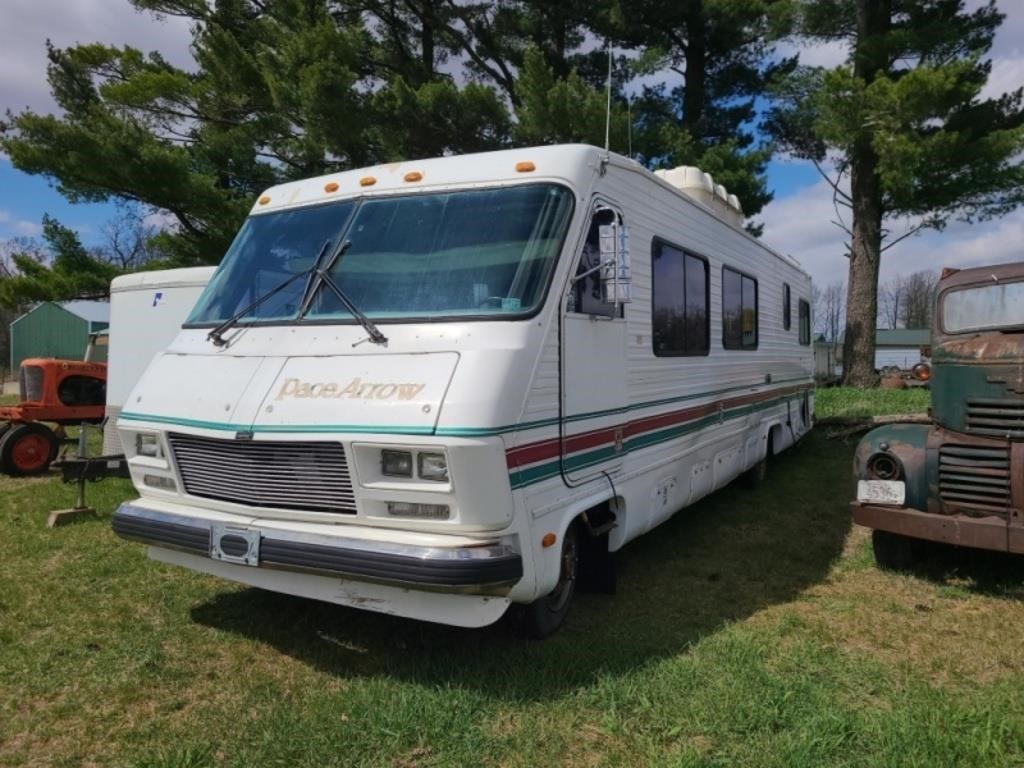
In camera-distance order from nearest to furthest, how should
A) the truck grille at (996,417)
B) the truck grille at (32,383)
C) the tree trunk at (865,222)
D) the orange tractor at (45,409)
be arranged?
the truck grille at (996,417) → the orange tractor at (45,409) → the truck grille at (32,383) → the tree trunk at (865,222)

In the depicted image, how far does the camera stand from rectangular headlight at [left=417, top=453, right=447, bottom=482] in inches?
137

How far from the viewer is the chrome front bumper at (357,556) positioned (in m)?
3.42

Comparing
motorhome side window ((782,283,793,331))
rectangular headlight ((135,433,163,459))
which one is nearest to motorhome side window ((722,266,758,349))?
motorhome side window ((782,283,793,331))

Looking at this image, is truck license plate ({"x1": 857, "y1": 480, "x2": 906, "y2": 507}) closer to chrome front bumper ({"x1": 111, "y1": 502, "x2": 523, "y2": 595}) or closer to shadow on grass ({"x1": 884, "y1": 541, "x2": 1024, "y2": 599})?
shadow on grass ({"x1": 884, "y1": 541, "x2": 1024, "y2": 599})

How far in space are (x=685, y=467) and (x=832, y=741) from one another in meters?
2.76

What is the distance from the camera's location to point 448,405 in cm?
346

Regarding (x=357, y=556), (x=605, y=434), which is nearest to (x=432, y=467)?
(x=357, y=556)

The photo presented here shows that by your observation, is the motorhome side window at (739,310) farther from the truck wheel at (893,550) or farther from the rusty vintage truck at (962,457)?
the truck wheel at (893,550)

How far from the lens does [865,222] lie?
16562mm

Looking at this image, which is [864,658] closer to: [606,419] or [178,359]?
[606,419]

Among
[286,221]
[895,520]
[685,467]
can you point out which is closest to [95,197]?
[286,221]

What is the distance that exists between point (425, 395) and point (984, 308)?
15.2 ft

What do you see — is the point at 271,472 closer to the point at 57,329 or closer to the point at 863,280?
the point at 863,280

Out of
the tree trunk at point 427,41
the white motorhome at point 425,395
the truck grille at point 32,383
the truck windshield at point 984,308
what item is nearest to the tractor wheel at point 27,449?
the truck grille at point 32,383
